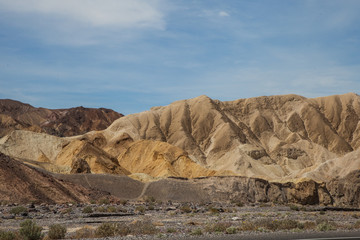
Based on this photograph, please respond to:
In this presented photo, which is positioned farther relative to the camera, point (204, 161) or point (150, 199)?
point (204, 161)

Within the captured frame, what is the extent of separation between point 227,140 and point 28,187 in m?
78.9

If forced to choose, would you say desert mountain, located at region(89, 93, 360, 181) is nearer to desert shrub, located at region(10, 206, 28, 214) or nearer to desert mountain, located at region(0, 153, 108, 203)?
desert mountain, located at region(0, 153, 108, 203)

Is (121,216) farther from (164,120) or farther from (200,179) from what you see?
(164,120)

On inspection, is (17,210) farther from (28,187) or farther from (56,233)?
(56,233)

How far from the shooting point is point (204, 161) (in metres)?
118

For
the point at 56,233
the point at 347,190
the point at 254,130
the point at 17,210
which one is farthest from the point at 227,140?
the point at 56,233

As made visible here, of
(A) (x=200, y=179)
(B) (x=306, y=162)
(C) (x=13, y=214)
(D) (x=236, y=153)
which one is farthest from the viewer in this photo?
(B) (x=306, y=162)

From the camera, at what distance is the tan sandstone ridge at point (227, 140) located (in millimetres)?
89875

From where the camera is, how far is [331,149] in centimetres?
13125

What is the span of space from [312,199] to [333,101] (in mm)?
88738

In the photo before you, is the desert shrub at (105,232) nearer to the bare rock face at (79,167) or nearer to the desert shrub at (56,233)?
the desert shrub at (56,233)

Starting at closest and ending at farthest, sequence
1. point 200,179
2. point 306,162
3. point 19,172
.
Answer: point 19,172, point 200,179, point 306,162

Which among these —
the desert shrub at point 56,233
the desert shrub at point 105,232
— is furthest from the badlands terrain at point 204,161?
the desert shrub at point 56,233

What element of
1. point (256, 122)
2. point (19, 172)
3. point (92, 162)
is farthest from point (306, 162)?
point (19, 172)
